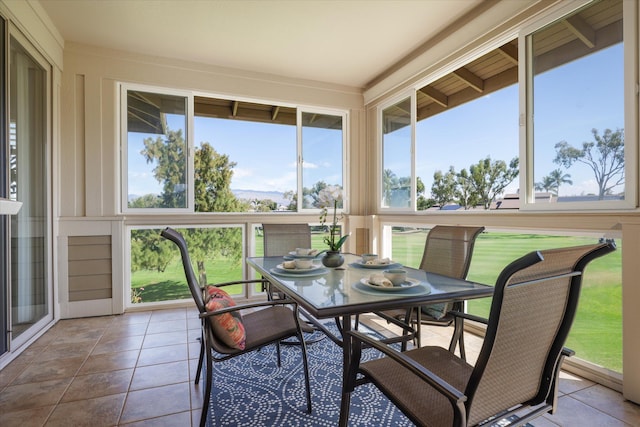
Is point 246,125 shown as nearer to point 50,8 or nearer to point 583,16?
point 50,8

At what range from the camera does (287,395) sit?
1.99m

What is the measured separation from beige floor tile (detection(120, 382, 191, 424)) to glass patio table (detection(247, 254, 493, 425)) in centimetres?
89

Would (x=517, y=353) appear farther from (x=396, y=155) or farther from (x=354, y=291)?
(x=396, y=155)

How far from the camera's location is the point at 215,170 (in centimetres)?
461

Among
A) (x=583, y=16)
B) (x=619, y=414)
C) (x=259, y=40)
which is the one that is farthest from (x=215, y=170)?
(x=619, y=414)

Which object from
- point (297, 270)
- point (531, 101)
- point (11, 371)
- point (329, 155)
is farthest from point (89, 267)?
point (531, 101)

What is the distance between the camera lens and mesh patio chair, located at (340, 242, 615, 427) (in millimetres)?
885

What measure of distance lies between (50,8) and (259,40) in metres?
1.79

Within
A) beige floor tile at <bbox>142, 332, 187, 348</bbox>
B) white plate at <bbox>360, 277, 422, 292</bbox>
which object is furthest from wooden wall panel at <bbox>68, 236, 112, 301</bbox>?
white plate at <bbox>360, 277, 422, 292</bbox>

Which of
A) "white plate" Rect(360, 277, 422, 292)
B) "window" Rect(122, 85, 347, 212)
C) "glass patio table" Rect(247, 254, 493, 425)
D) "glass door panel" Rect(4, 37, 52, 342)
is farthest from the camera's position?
"window" Rect(122, 85, 347, 212)

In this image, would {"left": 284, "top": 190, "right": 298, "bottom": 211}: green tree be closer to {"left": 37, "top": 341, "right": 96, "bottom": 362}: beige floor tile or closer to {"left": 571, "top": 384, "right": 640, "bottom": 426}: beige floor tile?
{"left": 37, "top": 341, "right": 96, "bottom": 362}: beige floor tile

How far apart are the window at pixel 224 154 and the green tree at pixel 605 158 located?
9.35 feet

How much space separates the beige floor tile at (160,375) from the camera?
2.13 m

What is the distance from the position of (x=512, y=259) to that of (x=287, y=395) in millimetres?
3357
